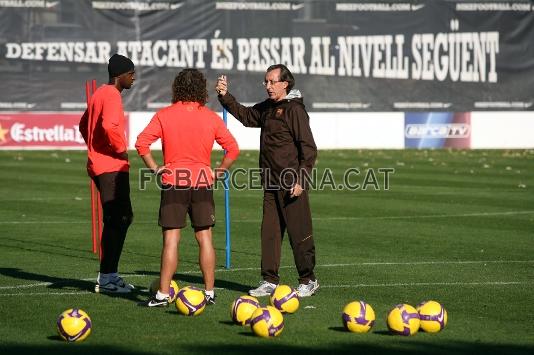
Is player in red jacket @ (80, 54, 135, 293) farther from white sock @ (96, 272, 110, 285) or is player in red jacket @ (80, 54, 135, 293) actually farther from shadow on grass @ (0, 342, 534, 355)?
shadow on grass @ (0, 342, 534, 355)

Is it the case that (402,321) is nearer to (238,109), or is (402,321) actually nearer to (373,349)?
(373,349)

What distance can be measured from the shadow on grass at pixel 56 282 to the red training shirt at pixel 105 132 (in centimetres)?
109

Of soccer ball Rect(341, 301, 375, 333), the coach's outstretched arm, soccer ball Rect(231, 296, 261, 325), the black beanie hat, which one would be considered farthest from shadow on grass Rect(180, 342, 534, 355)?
the black beanie hat

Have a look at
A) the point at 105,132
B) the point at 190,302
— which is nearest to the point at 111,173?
the point at 105,132

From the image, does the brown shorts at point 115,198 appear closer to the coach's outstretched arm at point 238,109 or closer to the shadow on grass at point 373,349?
the coach's outstretched arm at point 238,109

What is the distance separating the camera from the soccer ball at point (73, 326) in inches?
328

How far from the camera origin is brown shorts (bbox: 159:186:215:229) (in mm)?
9891

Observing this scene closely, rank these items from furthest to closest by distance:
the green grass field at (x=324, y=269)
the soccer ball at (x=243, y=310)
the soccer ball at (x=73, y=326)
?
the soccer ball at (x=243, y=310)
the green grass field at (x=324, y=269)
the soccer ball at (x=73, y=326)

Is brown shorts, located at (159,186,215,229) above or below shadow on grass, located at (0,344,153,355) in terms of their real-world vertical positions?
above

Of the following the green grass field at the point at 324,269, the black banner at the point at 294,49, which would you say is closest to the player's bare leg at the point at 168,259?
the green grass field at the point at 324,269

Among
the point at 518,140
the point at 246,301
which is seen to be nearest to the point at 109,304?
the point at 246,301

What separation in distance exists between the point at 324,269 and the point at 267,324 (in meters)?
4.03

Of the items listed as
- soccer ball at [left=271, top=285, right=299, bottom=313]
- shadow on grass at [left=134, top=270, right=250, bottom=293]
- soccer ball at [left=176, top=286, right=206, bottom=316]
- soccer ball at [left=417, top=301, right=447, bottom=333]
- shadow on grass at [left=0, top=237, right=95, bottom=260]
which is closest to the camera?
soccer ball at [left=417, top=301, right=447, bottom=333]

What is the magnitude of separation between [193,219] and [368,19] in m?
31.6
